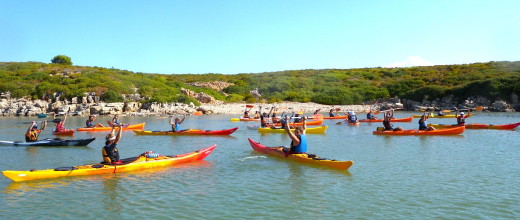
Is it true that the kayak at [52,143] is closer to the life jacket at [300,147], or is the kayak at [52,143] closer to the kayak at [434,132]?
the life jacket at [300,147]

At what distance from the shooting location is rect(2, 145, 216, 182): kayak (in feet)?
34.9

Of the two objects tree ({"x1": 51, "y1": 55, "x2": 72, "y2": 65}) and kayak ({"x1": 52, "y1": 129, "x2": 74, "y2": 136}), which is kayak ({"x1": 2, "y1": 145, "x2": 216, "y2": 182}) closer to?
kayak ({"x1": 52, "y1": 129, "x2": 74, "y2": 136})

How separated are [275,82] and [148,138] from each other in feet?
154


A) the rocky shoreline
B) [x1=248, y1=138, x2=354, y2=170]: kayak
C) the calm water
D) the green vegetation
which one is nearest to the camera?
the calm water

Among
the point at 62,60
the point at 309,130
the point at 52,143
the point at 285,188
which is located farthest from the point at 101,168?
the point at 62,60

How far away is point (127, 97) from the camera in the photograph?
48594 millimetres

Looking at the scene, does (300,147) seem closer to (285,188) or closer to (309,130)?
(285,188)

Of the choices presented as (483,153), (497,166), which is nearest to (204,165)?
(497,166)

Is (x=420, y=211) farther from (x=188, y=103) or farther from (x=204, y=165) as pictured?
(x=188, y=103)

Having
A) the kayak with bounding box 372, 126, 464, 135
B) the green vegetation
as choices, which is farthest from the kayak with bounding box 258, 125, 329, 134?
the green vegetation

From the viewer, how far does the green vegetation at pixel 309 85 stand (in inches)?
1868

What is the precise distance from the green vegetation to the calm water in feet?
113

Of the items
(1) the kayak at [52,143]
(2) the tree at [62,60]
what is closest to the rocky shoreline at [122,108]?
(1) the kayak at [52,143]

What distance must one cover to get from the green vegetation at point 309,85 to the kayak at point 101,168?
1356 inches
